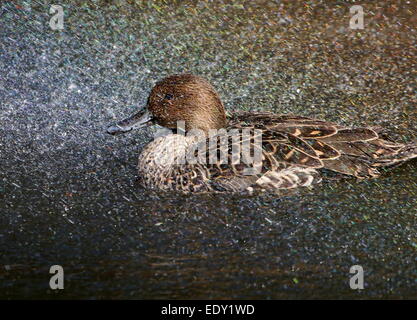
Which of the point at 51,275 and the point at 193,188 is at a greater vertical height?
the point at 193,188

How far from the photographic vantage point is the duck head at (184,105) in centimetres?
662

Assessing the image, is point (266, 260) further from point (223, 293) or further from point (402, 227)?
point (402, 227)

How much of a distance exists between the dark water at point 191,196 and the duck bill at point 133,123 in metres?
0.25

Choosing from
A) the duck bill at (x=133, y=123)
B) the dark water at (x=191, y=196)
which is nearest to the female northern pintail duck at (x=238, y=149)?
the duck bill at (x=133, y=123)

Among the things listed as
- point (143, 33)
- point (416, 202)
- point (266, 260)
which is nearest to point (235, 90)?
point (143, 33)

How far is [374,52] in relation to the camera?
8.74 metres

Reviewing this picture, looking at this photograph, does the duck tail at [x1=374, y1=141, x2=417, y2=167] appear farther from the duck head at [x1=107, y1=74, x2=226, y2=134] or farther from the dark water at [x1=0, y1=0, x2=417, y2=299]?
the duck head at [x1=107, y1=74, x2=226, y2=134]

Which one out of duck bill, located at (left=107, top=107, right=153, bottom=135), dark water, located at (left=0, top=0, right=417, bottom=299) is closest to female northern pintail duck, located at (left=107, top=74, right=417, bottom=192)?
duck bill, located at (left=107, top=107, right=153, bottom=135)

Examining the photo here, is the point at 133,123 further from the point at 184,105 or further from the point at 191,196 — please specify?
the point at 191,196

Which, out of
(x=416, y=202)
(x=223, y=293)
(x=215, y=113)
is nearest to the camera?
(x=223, y=293)

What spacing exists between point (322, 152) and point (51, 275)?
234cm

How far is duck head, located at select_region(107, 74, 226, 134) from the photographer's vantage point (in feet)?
21.7

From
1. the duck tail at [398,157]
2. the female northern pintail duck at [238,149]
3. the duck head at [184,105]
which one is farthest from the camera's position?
the duck head at [184,105]

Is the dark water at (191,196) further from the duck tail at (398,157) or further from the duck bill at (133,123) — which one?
the duck bill at (133,123)
